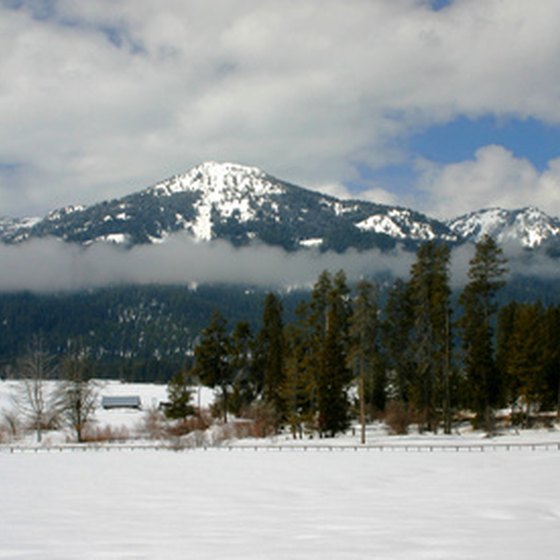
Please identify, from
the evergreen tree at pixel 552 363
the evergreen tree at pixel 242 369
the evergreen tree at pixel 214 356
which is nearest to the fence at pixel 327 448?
the evergreen tree at pixel 214 356

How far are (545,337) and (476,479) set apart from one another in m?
30.8

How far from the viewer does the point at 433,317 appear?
5309 centimetres

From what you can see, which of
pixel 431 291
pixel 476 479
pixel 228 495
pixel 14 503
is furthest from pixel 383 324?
pixel 14 503

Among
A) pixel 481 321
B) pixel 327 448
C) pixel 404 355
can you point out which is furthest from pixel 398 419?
pixel 481 321

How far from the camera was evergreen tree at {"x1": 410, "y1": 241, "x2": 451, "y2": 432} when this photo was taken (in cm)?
5222

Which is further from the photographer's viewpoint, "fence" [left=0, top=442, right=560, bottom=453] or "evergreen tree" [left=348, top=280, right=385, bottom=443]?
"evergreen tree" [left=348, top=280, right=385, bottom=443]

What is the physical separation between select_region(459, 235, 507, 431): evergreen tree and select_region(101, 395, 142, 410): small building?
75708 millimetres

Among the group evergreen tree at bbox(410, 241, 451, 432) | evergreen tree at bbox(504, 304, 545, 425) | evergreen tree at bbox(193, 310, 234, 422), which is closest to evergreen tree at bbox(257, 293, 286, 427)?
evergreen tree at bbox(193, 310, 234, 422)

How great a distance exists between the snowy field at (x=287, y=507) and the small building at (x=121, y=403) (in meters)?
75.5

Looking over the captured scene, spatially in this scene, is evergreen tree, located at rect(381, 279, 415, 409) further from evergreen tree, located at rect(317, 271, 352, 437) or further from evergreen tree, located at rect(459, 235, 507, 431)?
evergreen tree, located at rect(459, 235, 507, 431)

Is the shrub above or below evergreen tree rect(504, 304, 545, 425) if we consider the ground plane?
below

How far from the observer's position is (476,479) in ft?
100

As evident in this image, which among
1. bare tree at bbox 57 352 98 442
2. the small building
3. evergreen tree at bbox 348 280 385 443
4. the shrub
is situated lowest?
the small building

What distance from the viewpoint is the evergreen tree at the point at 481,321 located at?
5184 cm
